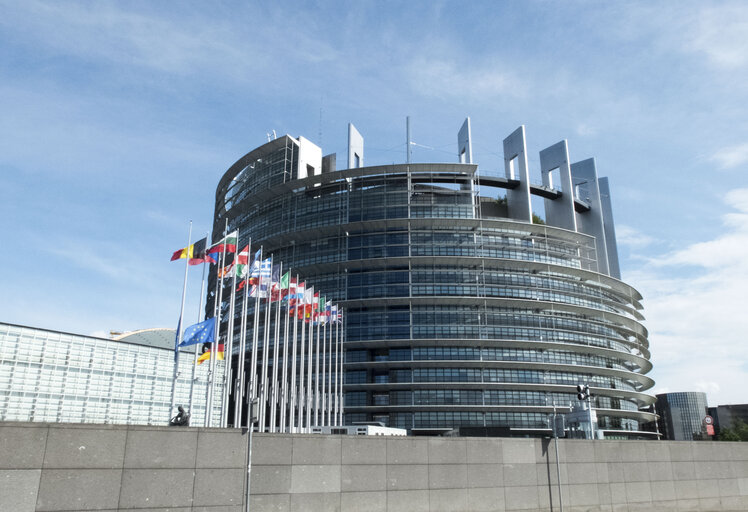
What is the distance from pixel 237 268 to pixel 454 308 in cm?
5228

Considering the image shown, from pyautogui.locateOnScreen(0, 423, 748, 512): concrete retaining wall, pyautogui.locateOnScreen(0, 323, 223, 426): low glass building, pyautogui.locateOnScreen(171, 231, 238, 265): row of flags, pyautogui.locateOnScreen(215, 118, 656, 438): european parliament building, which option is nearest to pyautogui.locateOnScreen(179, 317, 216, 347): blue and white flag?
pyautogui.locateOnScreen(171, 231, 238, 265): row of flags

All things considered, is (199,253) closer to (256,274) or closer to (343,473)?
(256,274)

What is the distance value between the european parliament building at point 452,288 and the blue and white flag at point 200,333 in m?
50.4

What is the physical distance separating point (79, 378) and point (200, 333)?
28.4 meters

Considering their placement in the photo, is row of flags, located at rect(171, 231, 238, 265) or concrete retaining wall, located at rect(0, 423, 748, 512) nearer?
concrete retaining wall, located at rect(0, 423, 748, 512)

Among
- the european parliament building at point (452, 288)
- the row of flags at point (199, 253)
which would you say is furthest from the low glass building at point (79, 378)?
the european parliament building at point (452, 288)

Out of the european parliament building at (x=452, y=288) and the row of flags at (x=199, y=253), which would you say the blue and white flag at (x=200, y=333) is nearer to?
the row of flags at (x=199, y=253)

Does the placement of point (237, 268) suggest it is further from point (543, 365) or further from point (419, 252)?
point (543, 365)

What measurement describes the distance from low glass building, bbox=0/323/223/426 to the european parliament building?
1153 inches

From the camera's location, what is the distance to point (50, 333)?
5238 cm

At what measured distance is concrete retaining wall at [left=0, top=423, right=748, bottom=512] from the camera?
61.2 ft

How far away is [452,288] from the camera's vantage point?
281 ft

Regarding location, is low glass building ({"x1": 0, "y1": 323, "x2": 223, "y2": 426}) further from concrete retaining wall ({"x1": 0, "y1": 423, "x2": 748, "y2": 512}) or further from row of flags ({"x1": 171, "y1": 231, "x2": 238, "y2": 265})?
concrete retaining wall ({"x1": 0, "y1": 423, "x2": 748, "y2": 512})

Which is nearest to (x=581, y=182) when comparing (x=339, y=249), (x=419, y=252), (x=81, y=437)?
(x=419, y=252)
